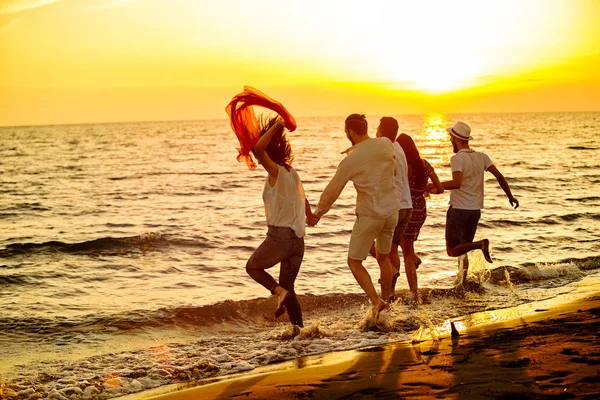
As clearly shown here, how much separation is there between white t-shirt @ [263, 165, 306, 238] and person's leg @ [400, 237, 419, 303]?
7.98ft

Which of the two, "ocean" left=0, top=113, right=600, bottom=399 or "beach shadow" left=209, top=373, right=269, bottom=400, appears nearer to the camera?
"beach shadow" left=209, top=373, right=269, bottom=400

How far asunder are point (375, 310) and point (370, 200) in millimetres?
1291

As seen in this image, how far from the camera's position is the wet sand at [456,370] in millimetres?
5027

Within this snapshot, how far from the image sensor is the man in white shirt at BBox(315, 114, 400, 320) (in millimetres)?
7312

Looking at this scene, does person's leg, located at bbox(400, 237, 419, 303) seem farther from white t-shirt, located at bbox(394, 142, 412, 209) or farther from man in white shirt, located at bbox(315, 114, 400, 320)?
man in white shirt, located at bbox(315, 114, 400, 320)

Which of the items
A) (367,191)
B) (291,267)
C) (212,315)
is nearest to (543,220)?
(212,315)

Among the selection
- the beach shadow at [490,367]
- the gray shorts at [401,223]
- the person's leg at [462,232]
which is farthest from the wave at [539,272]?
the beach shadow at [490,367]

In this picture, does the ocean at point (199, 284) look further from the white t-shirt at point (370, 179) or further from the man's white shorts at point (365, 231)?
the white t-shirt at point (370, 179)

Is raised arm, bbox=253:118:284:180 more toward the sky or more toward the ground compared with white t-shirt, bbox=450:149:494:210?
more toward the sky

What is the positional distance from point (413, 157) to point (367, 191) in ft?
5.11

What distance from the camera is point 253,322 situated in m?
9.27

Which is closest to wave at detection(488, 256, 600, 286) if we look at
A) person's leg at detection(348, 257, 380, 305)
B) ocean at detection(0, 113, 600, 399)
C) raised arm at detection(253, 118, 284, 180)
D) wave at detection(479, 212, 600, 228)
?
ocean at detection(0, 113, 600, 399)

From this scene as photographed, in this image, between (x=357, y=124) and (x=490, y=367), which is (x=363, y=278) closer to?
(x=357, y=124)

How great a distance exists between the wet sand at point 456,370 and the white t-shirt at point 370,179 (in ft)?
4.79
